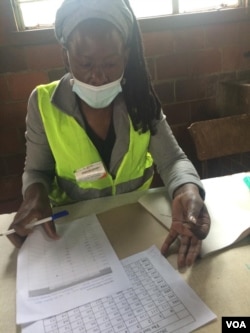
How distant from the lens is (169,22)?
5.62 feet

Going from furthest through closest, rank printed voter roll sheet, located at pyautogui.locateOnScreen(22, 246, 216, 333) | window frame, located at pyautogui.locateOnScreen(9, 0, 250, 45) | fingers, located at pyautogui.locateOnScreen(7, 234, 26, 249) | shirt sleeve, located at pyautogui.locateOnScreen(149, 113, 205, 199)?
window frame, located at pyautogui.locateOnScreen(9, 0, 250, 45), shirt sleeve, located at pyautogui.locateOnScreen(149, 113, 205, 199), fingers, located at pyautogui.locateOnScreen(7, 234, 26, 249), printed voter roll sheet, located at pyautogui.locateOnScreen(22, 246, 216, 333)

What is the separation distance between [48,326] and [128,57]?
81 centimetres

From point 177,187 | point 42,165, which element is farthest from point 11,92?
point 177,187

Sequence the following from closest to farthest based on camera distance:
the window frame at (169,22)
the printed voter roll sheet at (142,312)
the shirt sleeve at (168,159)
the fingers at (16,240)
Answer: the printed voter roll sheet at (142,312), the fingers at (16,240), the shirt sleeve at (168,159), the window frame at (169,22)

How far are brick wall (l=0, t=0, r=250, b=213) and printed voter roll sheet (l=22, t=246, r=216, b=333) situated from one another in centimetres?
134

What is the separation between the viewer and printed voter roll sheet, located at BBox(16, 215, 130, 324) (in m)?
0.59

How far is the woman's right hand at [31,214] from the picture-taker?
787 millimetres

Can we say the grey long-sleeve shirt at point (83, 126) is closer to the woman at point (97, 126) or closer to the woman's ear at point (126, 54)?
the woman at point (97, 126)

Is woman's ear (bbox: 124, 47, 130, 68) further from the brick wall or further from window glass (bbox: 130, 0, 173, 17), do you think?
window glass (bbox: 130, 0, 173, 17)

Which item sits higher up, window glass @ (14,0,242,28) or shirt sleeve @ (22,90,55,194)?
window glass @ (14,0,242,28)

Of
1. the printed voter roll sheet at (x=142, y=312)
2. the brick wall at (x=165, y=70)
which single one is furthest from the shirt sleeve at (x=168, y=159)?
the brick wall at (x=165, y=70)

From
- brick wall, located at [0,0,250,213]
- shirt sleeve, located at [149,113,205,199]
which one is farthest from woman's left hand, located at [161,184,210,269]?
brick wall, located at [0,0,250,213]

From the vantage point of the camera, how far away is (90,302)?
58 cm

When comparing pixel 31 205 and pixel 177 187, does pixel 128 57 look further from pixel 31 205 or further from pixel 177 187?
pixel 31 205
